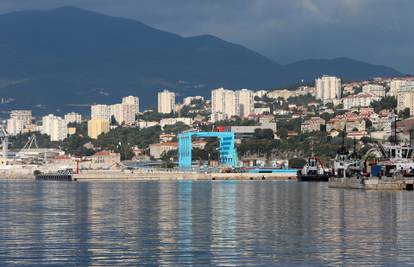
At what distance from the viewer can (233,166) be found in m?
132

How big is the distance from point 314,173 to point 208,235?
7348cm

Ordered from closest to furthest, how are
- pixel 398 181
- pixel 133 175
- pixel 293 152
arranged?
pixel 398 181, pixel 133 175, pixel 293 152

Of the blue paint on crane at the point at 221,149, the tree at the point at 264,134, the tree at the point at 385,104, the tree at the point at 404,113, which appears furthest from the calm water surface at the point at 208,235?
the tree at the point at 385,104

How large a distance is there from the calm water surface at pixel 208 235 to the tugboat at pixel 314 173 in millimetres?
55075

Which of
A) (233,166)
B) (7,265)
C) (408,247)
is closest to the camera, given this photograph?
(7,265)

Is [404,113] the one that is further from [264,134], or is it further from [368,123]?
[264,134]

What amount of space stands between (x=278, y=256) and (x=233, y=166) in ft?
360

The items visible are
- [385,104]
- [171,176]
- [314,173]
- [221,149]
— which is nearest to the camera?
[314,173]

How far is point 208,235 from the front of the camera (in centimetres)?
2697

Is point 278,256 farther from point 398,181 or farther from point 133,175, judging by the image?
point 133,175

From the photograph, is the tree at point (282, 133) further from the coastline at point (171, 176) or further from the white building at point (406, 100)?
the coastline at point (171, 176)

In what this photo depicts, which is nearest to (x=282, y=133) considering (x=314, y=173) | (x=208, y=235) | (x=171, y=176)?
(x=171, y=176)

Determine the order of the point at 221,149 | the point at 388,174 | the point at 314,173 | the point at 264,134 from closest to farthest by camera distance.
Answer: the point at 388,174 < the point at 314,173 < the point at 221,149 < the point at 264,134

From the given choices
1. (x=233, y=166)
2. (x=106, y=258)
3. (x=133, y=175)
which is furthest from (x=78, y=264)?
(x=233, y=166)
